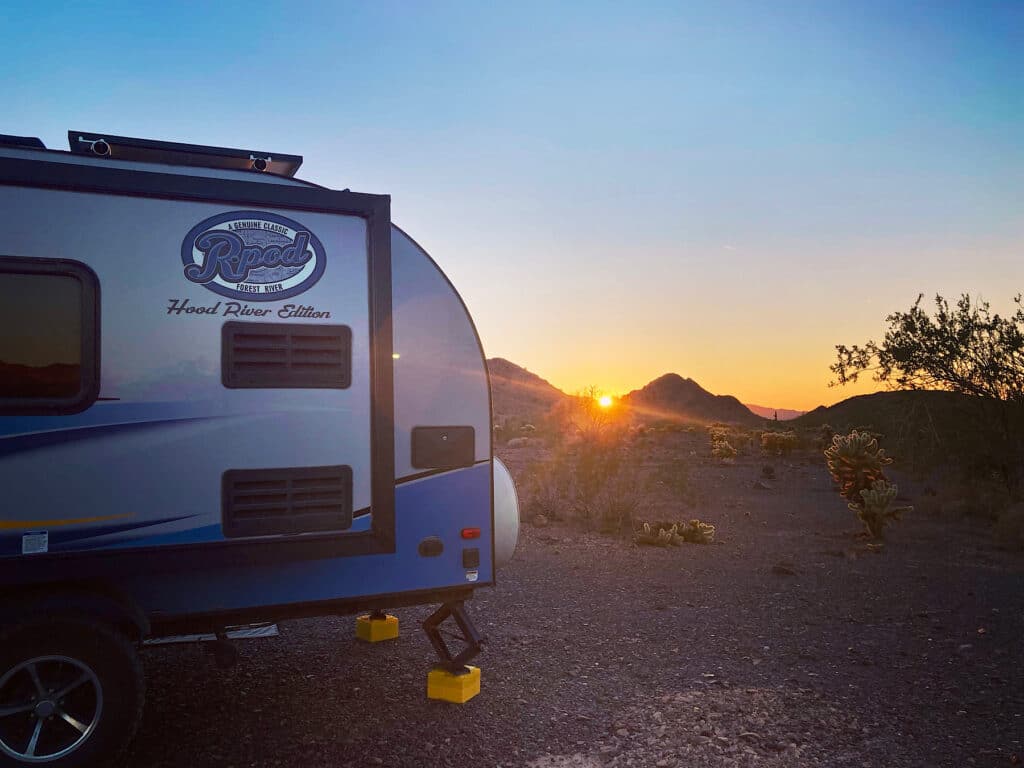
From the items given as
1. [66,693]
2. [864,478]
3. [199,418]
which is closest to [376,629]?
[66,693]

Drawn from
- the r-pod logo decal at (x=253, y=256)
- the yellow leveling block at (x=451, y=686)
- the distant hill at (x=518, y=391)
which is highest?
the distant hill at (x=518, y=391)

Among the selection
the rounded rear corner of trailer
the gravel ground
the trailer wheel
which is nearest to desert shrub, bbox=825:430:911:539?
the gravel ground

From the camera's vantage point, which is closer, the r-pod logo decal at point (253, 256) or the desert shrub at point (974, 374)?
the r-pod logo decal at point (253, 256)

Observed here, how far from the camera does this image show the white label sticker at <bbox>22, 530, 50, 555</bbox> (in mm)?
4035

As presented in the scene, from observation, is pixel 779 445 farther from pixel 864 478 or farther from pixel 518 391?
pixel 518 391

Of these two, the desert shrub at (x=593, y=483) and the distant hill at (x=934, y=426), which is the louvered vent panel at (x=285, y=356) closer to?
the desert shrub at (x=593, y=483)

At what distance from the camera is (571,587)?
912 cm

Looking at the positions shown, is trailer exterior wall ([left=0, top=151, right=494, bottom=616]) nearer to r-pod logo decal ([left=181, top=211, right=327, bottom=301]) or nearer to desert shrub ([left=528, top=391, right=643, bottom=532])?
r-pod logo decal ([left=181, top=211, right=327, bottom=301])

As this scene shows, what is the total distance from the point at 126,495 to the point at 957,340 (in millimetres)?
16793

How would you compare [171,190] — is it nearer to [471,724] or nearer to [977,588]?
[471,724]

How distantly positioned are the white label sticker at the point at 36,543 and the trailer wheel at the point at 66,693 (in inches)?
13.9

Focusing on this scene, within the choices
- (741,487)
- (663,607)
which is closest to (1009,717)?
(663,607)

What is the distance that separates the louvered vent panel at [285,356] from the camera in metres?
4.51

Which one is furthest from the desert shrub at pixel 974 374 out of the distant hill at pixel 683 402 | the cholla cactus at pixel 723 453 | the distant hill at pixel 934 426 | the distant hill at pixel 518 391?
the distant hill at pixel 683 402
